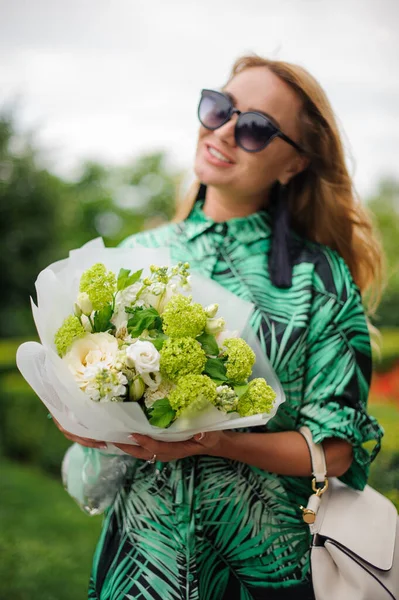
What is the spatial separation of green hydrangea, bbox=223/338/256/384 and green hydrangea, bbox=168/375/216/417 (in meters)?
0.09

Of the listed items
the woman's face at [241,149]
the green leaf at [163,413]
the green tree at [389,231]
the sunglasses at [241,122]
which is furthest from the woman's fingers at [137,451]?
the green tree at [389,231]

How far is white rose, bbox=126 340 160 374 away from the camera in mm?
1478

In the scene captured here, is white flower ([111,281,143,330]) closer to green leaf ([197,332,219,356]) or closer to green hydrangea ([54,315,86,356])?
green hydrangea ([54,315,86,356])

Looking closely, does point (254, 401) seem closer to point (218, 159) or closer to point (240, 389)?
point (240, 389)

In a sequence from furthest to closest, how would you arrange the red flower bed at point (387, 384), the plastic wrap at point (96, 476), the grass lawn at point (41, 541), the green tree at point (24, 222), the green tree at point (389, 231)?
1. the green tree at point (24, 222)
2. the green tree at point (389, 231)
3. the red flower bed at point (387, 384)
4. the grass lawn at point (41, 541)
5. the plastic wrap at point (96, 476)

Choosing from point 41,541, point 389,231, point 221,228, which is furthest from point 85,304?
point 389,231

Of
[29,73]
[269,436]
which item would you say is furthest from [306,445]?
[29,73]

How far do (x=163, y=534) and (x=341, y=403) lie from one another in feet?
2.63

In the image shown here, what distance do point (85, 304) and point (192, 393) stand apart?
16.5 inches

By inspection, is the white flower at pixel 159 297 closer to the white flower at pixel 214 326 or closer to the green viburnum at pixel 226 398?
the white flower at pixel 214 326

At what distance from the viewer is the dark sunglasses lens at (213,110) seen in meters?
2.31

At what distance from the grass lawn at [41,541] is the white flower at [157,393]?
3.35 m

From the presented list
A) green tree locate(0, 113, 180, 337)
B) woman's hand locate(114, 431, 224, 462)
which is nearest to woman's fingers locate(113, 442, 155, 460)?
woman's hand locate(114, 431, 224, 462)

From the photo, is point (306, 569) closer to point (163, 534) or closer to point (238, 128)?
point (163, 534)
